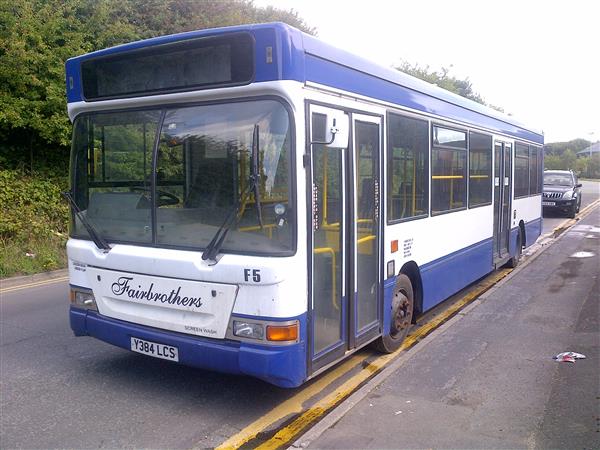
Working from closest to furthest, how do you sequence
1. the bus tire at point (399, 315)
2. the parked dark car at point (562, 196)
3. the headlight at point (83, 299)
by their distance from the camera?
the headlight at point (83, 299), the bus tire at point (399, 315), the parked dark car at point (562, 196)

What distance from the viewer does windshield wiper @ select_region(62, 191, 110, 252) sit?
15.6 feet

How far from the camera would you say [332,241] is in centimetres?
461

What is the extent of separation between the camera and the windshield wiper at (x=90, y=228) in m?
4.74

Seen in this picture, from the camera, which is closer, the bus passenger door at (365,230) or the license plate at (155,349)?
the license plate at (155,349)

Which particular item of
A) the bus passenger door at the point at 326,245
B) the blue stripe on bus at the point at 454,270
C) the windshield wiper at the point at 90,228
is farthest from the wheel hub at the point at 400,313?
the windshield wiper at the point at 90,228

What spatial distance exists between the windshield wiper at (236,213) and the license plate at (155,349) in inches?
32.0

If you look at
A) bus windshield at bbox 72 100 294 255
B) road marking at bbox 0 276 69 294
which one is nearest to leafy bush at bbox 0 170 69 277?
road marking at bbox 0 276 69 294

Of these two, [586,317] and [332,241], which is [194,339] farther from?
[586,317]

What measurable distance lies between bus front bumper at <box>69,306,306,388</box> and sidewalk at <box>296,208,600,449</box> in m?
0.48

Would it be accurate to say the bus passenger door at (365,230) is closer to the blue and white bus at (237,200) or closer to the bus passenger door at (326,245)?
the blue and white bus at (237,200)

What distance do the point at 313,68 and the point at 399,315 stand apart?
2.93 meters

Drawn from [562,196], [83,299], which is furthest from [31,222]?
[562,196]

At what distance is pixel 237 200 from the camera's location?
4.19 metres

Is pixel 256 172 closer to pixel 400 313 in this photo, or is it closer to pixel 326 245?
pixel 326 245
